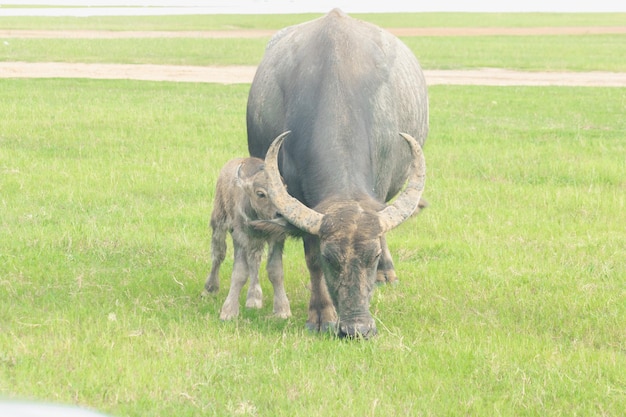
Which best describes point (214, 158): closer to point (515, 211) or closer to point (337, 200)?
point (515, 211)

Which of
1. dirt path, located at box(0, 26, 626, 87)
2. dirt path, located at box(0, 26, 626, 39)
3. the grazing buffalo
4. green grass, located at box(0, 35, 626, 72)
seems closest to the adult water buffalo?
the grazing buffalo

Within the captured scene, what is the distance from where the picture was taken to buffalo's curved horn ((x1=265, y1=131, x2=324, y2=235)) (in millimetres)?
6547

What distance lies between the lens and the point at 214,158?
14.3 metres

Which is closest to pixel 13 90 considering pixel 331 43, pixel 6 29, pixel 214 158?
pixel 214 158

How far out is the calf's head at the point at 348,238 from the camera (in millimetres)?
6508

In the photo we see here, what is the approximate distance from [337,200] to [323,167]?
397 mm

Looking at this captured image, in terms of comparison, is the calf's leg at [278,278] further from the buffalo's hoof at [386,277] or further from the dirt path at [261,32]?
the dirt path at [261,32]

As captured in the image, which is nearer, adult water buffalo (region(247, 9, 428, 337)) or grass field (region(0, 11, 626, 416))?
grass field (region(0, 11, 626, 416))

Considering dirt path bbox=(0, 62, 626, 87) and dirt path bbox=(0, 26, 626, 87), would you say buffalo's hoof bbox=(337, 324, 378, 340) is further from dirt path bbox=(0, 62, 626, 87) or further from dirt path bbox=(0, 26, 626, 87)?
dirt path bbox=(0, 26, 626, 87)

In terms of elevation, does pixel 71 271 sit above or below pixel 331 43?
below

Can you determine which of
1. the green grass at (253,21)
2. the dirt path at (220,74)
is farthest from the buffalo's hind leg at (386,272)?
the green grass at (253,21)

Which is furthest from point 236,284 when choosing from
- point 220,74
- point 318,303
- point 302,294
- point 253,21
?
point 253,21

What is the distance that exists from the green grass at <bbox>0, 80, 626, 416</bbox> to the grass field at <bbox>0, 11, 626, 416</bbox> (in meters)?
0.02

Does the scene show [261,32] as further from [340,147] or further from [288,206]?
[288,206]
